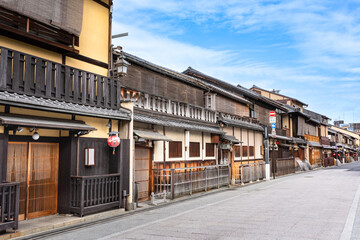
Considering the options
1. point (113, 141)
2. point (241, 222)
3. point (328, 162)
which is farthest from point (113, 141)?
point (328, 162)

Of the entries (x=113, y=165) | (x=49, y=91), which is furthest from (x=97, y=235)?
(x=49, y=91)

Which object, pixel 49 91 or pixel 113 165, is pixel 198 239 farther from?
pixel 49 91

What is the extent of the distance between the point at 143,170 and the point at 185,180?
256 cm

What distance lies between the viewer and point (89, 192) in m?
11.1

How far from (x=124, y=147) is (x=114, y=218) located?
9.16 ft

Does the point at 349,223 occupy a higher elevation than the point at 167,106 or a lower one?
lower

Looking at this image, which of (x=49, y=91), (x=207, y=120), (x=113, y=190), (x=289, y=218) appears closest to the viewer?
(x=49, y=91)

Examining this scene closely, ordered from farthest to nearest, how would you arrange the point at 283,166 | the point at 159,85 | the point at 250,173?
the point at 283,166
the point at 250,173
the point at 159,85

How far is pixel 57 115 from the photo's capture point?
35.2ft

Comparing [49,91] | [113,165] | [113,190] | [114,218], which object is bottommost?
[114,218]

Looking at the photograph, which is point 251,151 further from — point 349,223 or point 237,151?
point 349,223

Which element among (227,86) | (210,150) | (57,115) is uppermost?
(227,86)

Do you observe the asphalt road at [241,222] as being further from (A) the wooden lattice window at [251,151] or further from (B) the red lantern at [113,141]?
(A) the wooden lattice window at [251,151]

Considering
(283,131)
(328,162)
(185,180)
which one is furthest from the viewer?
(328,162)
